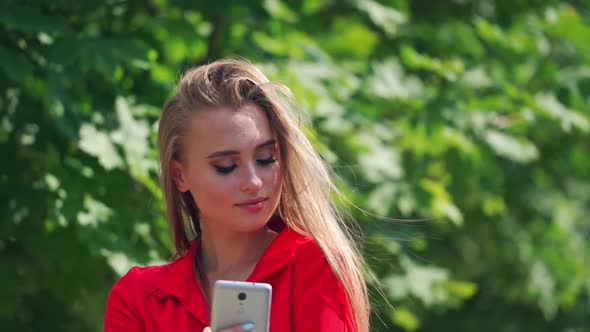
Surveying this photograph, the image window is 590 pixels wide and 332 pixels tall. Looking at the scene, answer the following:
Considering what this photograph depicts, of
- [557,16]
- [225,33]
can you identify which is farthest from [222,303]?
[557,16]

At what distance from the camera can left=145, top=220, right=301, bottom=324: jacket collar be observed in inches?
101

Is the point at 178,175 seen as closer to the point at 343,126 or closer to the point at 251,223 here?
the point at 251,223

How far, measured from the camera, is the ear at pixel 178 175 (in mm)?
2723

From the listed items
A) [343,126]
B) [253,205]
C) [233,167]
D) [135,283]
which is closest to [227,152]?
[233,167]

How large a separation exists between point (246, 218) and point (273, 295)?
0.66 ft

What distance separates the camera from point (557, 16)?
6.02 meters

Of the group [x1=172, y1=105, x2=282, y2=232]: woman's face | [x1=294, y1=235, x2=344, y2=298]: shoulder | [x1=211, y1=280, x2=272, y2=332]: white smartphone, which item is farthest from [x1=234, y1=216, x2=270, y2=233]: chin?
[x1=211, y1=280, x2=272, y2=332]: white smartphone

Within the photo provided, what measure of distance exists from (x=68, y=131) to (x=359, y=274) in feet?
Result: 6.35

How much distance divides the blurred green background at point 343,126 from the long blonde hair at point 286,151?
62 cm

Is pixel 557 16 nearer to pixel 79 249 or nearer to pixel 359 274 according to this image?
pixel 79 249

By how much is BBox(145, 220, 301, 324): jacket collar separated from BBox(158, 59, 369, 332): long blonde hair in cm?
7

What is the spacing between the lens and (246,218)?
2.57 metres

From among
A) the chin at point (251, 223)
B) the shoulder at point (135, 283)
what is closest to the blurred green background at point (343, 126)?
the chin at point (251, 223)

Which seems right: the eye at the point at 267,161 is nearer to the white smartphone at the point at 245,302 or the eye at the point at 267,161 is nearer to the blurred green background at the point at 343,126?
the white smartphone at the point at 245,302
